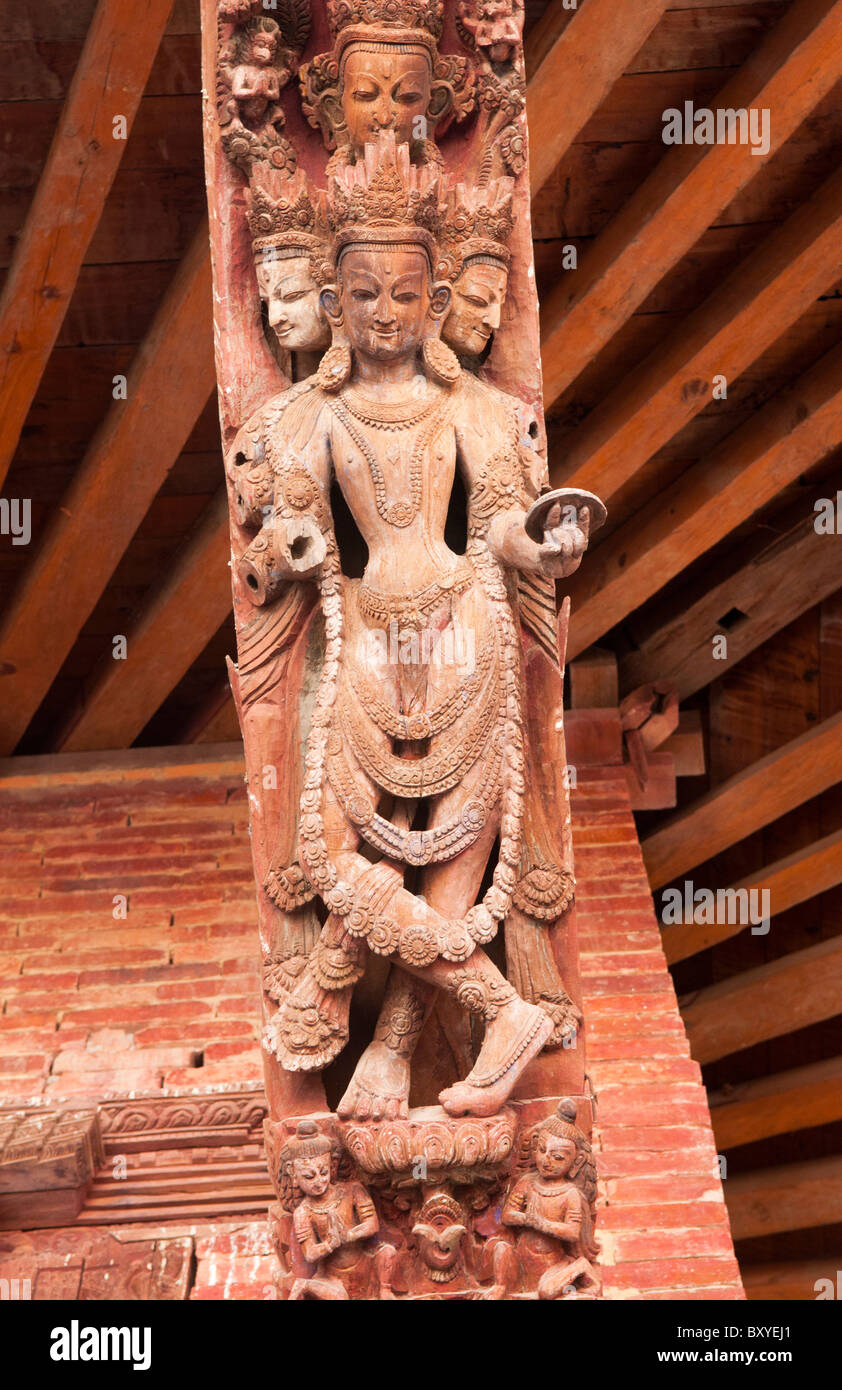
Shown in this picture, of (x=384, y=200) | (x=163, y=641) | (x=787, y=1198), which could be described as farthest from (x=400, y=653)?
(x=787, y=1198)

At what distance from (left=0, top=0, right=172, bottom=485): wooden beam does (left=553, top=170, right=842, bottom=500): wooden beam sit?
159cm

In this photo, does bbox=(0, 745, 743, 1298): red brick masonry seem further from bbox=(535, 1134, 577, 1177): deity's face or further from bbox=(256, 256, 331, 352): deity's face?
bbox=(256, 256, 331, 352): deity's face

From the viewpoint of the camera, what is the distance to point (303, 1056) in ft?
11.3

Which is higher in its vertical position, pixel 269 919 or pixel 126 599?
pixel 126 599

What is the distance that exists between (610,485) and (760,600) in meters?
0.97

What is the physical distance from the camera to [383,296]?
3.66 m

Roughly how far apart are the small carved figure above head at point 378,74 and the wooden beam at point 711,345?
173 centimetres

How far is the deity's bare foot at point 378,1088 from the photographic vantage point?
338 cm

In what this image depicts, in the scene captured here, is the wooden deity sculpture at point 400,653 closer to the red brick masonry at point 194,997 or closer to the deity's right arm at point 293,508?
the deity's right arm at point 293,508

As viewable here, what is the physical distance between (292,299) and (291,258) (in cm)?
8

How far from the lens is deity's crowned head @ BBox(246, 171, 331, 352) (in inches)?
148

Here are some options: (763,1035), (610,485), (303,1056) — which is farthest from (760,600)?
(303,1056)

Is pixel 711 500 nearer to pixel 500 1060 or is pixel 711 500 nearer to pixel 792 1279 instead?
pixel 500 1060
